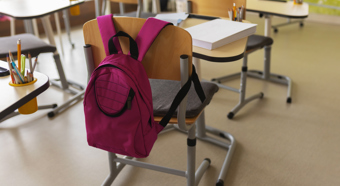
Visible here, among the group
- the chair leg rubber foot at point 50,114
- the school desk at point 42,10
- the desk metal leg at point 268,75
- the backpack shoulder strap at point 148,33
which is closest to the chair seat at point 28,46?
the school desk at point 42,10

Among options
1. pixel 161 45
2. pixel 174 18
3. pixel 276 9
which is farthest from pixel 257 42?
pixel 161 45

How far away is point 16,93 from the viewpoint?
109 centimetres

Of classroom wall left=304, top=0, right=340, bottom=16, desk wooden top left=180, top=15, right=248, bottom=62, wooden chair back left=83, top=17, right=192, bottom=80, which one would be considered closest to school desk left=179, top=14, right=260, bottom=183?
desk wooden top left=180, top=15, right=248, bottom=62

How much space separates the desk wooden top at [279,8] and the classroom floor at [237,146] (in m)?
0.67

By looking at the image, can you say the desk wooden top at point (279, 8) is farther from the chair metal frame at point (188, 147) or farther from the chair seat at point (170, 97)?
the chair seat at point (170, 97)

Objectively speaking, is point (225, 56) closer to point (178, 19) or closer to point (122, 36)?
point (122, 36)

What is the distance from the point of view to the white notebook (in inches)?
56.2

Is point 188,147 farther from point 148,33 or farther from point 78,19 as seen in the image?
point 78,19

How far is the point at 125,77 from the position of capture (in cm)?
117

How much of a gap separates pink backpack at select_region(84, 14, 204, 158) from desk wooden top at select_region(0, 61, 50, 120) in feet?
0.59

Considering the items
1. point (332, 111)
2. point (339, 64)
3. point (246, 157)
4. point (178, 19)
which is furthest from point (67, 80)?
point (339, 64)

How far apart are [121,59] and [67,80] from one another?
1899mm

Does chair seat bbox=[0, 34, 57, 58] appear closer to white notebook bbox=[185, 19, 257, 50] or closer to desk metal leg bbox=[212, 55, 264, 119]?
white notebook bbox=[185, 19, 257, 50]

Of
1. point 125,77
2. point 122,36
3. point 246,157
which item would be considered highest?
point 122,36
